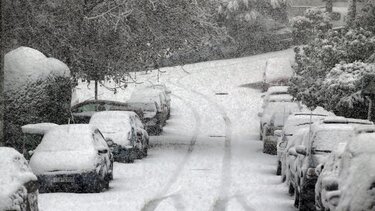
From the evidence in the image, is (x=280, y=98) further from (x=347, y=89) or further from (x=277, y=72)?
(x=277, y=72)

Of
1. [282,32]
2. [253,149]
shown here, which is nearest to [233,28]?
[282,32]

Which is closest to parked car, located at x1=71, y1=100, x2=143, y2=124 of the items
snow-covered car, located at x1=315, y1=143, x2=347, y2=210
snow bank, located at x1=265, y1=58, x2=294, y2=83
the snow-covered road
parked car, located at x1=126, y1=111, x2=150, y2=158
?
the snow-covered road

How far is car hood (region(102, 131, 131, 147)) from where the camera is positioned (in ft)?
78.7

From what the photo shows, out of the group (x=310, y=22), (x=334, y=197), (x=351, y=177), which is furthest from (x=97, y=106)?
(x=310, y=22)

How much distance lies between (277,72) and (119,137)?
23861mm

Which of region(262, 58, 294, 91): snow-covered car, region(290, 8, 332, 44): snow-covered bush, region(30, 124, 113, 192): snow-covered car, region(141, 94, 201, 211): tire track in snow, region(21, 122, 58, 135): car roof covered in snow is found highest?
region(290, 8, 332, 44): snow-covered bush

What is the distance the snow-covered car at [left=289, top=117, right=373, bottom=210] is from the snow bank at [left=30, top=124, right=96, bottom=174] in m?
4.58

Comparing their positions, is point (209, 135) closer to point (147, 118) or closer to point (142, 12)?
point (147, 118)

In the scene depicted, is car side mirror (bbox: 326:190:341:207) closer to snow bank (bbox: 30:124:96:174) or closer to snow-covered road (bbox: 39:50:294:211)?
snow-covered road (bbox: 39:50:294:211)

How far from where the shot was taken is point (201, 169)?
74.4 feet

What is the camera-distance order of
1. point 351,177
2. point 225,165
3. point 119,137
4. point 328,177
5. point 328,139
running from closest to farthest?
1. point 351,177
2. point 328,177
3. point 328,139
4. point 225,165
5. point 119,137

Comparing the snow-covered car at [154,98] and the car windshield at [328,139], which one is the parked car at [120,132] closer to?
the snow-covered car at [154,98]

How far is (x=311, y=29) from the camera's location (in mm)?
49344

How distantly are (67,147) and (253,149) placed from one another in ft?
37.0
